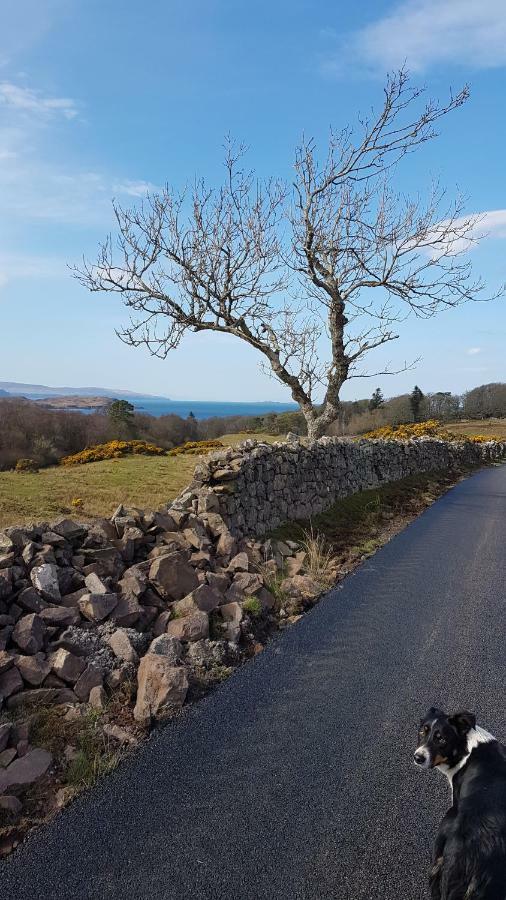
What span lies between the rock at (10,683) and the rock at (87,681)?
470 millimetres

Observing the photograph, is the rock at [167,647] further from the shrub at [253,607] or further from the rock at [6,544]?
the rock at [6,544]

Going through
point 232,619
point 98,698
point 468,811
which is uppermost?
point 468,811

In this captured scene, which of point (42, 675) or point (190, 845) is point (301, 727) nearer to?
point (190, 845)

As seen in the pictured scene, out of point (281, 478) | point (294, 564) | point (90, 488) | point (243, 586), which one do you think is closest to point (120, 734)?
point (243, 586)

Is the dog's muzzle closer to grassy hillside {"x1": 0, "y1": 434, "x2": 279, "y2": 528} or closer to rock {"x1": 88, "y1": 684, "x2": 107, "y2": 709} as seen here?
rock {"x1": 88, "y1": 684, "x2": 107, "y2": 709}

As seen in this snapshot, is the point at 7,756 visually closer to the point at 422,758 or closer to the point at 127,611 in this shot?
the point at 127,611

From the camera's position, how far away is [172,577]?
6.75 meters

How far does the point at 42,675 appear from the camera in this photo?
4.92 metres

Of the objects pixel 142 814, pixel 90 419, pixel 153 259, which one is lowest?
pixel 142 814

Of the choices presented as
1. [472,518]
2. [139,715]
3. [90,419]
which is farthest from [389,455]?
[139,715]

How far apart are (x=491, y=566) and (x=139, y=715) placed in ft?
22.3

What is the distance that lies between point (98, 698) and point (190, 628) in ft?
4.24

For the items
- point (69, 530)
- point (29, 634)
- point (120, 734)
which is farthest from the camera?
point (69, 530)

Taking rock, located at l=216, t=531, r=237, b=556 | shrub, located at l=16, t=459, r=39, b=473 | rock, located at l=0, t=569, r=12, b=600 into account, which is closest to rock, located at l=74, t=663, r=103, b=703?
rock, located at l=0, t=569, r=12, b=600
